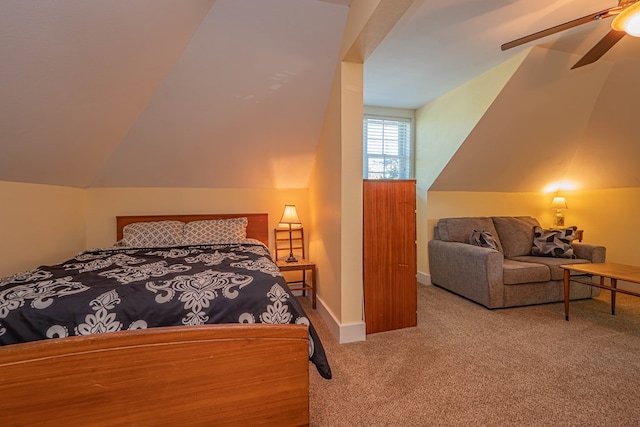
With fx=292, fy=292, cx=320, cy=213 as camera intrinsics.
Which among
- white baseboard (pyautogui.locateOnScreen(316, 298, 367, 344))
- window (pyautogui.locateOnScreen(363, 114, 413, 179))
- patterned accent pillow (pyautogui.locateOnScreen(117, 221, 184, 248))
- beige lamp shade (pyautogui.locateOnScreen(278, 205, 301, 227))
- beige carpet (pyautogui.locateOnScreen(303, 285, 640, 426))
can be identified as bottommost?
beige carpet (pyautogui.locateOnScreen(303, 285, 640, 426))

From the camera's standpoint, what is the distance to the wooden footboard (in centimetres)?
106

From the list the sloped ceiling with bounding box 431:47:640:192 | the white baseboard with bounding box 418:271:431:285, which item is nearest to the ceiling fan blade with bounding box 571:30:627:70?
the sloped ceiling with bounding box 431:47:640:192

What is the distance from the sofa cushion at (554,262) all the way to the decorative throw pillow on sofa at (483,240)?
413 millimetres

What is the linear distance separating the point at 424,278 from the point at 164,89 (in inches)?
145

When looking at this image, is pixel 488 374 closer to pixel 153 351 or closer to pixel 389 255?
pixel 389 255

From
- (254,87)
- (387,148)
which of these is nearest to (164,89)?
(254,87)

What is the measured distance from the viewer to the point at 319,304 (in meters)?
2.97

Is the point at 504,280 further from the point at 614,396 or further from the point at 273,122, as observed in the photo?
the point at 273,122

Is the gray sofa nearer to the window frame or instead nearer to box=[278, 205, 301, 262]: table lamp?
the window frame

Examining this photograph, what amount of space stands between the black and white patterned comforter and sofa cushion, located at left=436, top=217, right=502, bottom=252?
2698mm

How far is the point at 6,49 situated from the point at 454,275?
4.03 meters

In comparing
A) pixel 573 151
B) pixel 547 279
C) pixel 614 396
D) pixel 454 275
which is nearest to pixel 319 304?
pixel 454 275

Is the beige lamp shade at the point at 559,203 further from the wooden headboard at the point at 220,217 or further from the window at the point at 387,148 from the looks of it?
the wooden headboard at the point at 220,217

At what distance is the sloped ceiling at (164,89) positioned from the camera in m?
1.63
